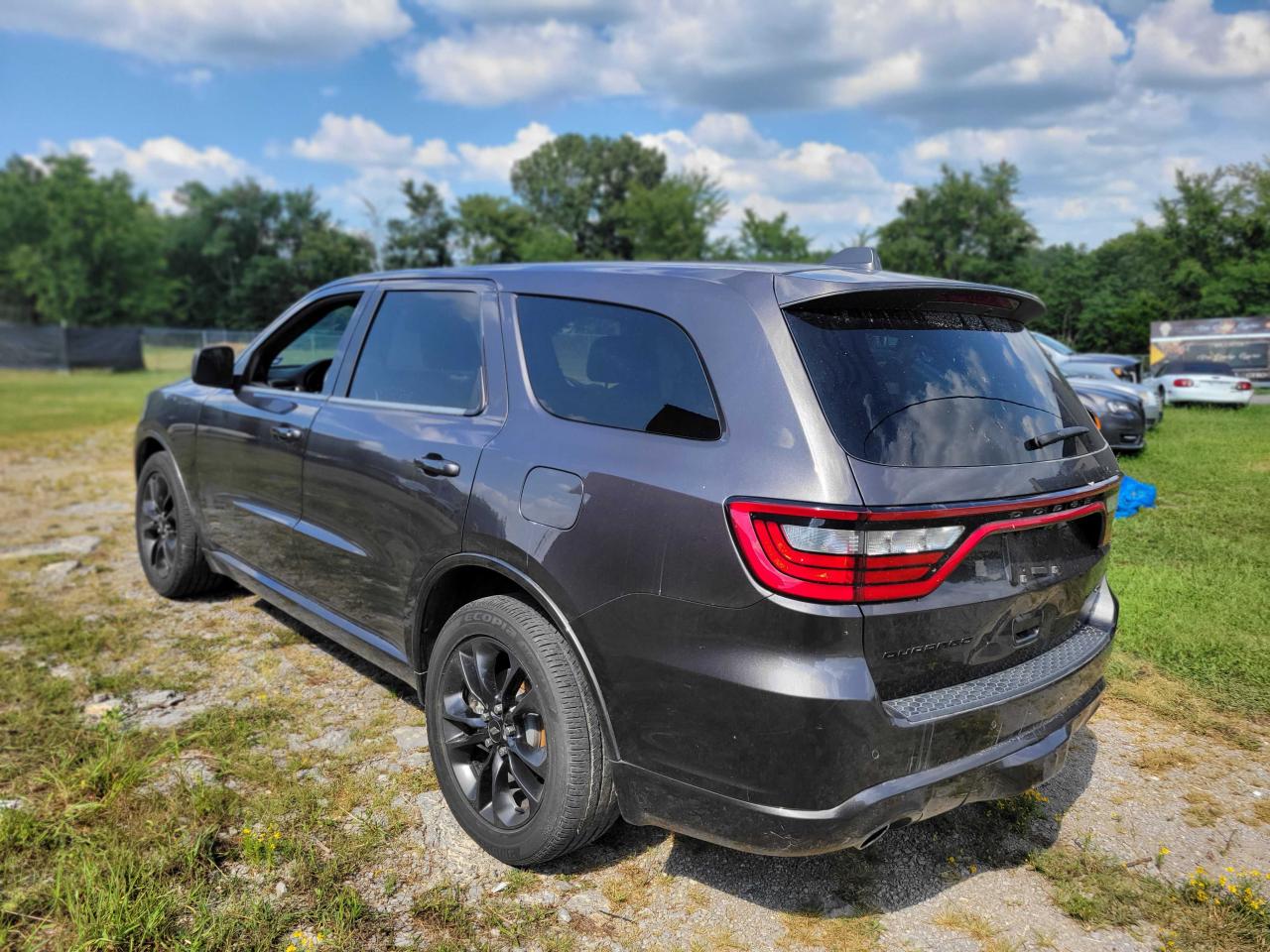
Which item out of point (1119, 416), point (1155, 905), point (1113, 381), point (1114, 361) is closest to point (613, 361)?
point (1155, 905)

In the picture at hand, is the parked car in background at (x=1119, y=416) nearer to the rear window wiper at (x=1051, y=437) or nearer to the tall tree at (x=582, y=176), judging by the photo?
the rear window wiper at (x=1051, y=437)

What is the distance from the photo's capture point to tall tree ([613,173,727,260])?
2352 inches

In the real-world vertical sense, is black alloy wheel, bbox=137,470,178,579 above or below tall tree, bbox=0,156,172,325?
below

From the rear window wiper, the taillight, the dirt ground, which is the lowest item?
the dirt ground

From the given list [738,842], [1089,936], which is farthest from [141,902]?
[1089,936]

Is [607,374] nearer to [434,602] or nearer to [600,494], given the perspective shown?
[600,494]

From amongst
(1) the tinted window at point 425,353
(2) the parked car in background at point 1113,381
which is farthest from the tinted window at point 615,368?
(2) the parked car in background at point 1113,381

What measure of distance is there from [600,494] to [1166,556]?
5502mm

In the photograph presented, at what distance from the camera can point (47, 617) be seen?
191 inches

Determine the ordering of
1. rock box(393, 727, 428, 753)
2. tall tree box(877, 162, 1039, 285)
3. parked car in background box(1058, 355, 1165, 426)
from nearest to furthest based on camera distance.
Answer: rock box(393, 727, 428, 753), parked car in background box(1058, 355, 1165, 426), tall tree box(877, 162, 1039, 285)

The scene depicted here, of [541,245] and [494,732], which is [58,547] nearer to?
[494,732]

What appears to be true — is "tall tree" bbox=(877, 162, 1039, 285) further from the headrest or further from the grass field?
the headrest

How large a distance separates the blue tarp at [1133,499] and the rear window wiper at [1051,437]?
18.3ft

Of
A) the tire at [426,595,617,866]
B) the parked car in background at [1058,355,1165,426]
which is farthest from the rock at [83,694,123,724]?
the parked car in background at [1058,355,1165,426]
